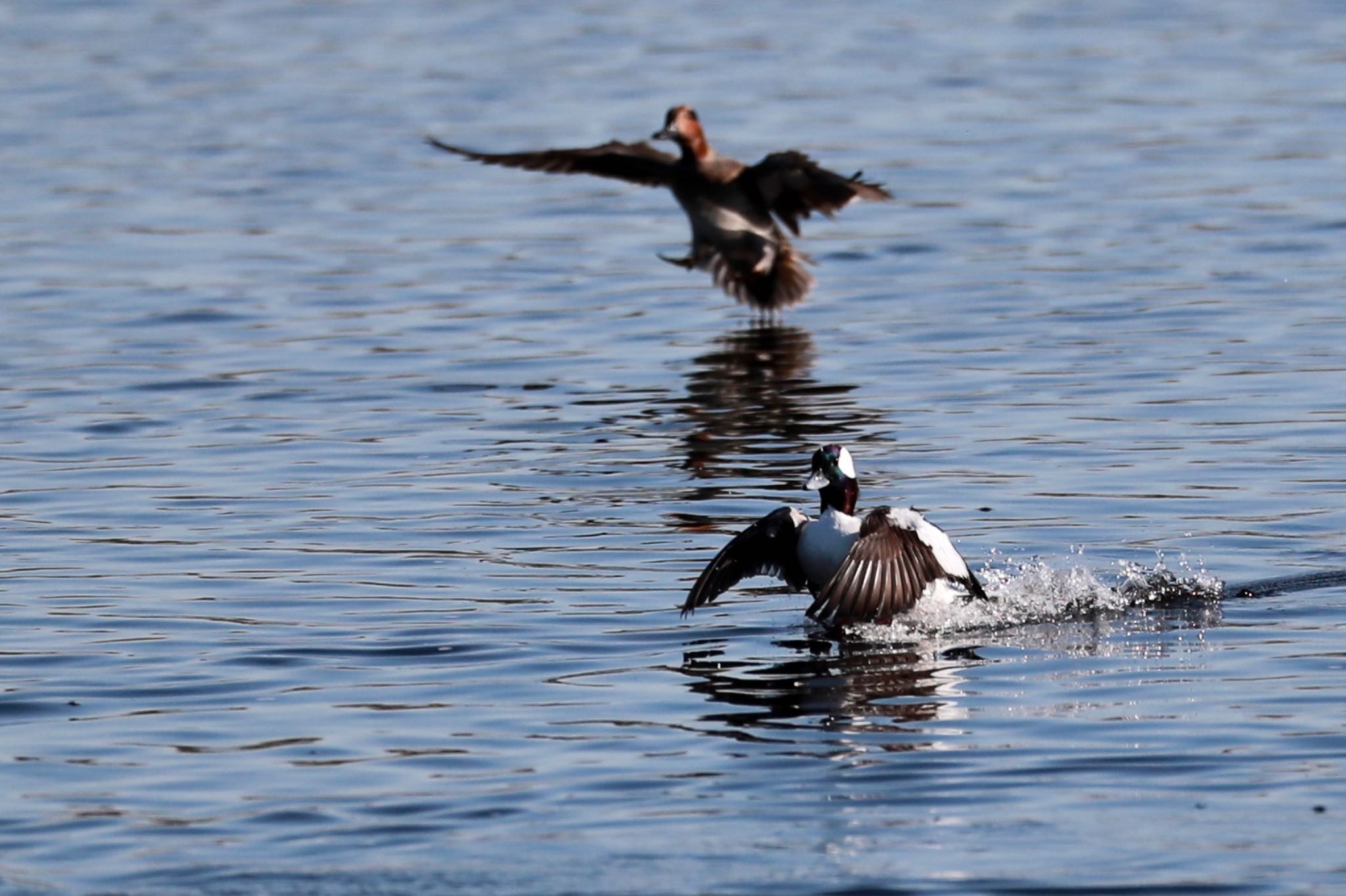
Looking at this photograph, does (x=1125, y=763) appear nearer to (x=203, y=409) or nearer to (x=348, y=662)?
(x=348, y=662)

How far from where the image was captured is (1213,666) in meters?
7.70

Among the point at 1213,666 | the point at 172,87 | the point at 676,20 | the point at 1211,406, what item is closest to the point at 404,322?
the point at 1211,406

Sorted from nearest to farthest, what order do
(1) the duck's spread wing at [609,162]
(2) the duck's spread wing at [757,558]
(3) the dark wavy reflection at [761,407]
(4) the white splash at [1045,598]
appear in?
(4) the white splash at [1045,598]
(2) the duck's spread wing at [757,558]
(3) the dark wavy reflection at [761,407]
(1) the duck's spread wing at [609,162]

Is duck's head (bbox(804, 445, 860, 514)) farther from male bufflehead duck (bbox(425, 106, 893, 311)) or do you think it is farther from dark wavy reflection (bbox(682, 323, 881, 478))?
male bufflehead duck (bbox(425, 106, 893, 311))

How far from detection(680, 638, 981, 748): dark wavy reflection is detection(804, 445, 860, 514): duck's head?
60 cm

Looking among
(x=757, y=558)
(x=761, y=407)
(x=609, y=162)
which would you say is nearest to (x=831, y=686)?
(x=757, y=558)

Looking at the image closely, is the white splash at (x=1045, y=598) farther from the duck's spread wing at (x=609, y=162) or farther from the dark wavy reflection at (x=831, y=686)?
the duck's spread wing at (x=609, y=162)

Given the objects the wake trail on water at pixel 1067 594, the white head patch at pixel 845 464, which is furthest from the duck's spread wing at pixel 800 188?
the wake trail on water at pixel 1067 594

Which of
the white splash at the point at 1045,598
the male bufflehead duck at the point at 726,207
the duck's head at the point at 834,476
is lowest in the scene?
the white splash at the point at 1045,598

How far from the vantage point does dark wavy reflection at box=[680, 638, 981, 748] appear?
286 inches

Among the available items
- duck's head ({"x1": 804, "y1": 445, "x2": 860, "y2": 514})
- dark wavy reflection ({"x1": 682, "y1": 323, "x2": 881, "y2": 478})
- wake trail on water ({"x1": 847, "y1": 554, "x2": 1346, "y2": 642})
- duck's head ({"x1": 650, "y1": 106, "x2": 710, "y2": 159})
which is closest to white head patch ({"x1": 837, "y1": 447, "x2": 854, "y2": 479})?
duck's head ({"x1": 804, "y1": 445, "x2": 860, "y2": 514})

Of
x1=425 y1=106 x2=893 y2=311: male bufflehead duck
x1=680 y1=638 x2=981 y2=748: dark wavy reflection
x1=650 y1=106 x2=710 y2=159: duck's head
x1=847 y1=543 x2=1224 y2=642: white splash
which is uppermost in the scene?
x1=650 y1=106 x2=710 y2=159: duck's head

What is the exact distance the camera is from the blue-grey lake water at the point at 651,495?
6.27 metres

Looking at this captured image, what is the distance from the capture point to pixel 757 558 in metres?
8.70
